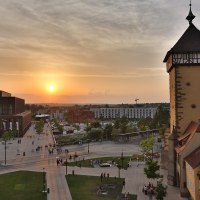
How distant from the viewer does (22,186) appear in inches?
2079

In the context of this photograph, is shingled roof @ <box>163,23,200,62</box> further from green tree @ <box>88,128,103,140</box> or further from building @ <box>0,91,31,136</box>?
building @ <box>0,91,31,136</box>

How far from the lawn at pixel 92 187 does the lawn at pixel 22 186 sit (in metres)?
4.31

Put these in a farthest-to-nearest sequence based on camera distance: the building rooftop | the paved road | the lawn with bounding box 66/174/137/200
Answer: the paved road → the lawn with bounding box 66/174/137/200 → the building rooftop

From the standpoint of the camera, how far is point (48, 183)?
5456cm

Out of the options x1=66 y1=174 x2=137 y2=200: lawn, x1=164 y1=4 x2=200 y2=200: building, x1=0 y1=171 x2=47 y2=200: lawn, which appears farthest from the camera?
x1=164 y1=4 x2=200 y2=200: building

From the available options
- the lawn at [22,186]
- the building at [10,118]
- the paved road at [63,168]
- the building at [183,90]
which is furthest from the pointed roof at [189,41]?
the building at [10,118]

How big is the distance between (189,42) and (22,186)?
3078cm

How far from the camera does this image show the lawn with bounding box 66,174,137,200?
47250 mm

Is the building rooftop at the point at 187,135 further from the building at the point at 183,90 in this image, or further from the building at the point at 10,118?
the building at the point at 10,118

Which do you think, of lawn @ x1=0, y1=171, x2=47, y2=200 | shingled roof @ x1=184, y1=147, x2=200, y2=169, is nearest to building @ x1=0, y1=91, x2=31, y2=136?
lawn @ x1=0, y1=171, x2=47, y2=200

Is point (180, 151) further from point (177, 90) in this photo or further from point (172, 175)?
point (177, 90)

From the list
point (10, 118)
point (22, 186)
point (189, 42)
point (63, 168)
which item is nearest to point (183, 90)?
point (189, 42)

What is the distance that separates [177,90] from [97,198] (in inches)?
728

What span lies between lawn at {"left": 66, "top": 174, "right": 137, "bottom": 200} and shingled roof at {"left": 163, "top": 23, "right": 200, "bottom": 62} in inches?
797
